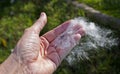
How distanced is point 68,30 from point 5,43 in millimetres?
2581

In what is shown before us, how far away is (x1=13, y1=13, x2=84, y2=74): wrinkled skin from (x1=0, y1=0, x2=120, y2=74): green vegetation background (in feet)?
4.55

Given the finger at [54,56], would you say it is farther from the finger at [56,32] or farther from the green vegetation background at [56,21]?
the green vegetation background at [56,21]

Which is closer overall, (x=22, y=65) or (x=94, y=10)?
(x=22, y=65)

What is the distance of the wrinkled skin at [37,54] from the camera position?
3373 millimetres

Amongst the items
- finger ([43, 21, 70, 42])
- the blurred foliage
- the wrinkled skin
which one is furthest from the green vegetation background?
the wrinkled skin

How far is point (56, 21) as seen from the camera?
606 centimetres

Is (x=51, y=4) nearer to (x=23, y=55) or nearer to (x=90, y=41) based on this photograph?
(x=90, y=41)

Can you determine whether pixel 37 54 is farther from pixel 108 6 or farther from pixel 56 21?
pixel 108 6

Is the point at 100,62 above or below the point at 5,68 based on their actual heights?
below

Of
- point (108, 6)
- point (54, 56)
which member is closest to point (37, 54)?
point (54, 56)

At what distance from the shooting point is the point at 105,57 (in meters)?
4.91

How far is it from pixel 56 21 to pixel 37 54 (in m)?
2.64

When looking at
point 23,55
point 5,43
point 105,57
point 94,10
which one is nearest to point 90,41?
point 105,57

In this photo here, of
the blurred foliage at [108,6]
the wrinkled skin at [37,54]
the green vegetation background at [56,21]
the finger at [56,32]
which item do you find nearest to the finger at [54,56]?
the wrinkled skin at [37,54]
